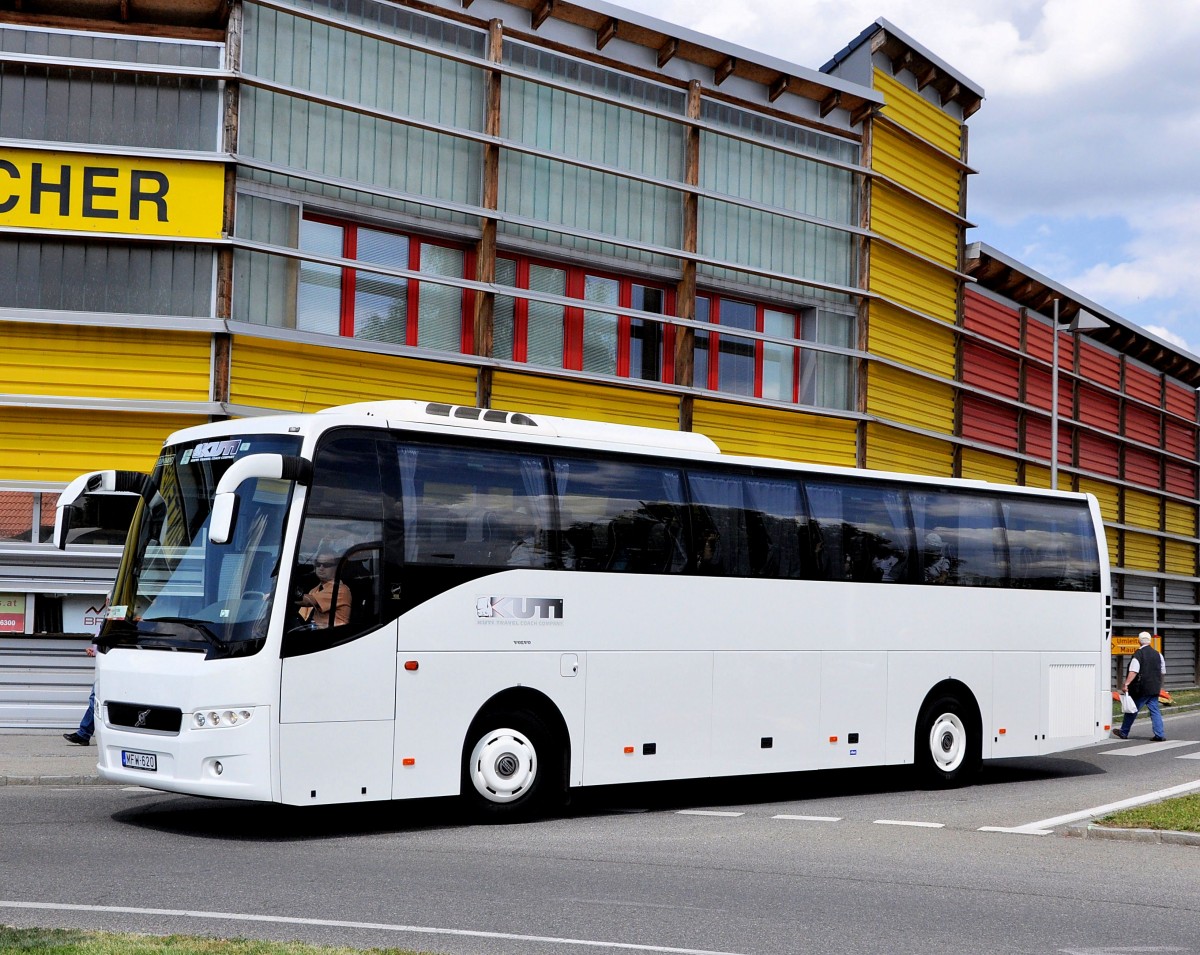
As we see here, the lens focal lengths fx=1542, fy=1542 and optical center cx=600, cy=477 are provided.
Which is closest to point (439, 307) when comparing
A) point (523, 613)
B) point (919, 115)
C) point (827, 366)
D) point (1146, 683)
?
point (827, 366)

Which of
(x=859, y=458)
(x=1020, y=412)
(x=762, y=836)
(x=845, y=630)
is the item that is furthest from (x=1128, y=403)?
(x=762, y=836)

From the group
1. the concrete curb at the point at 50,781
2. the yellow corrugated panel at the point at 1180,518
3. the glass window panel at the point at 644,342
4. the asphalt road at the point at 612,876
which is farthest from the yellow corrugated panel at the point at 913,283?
the concrete curb at the point at 50,781

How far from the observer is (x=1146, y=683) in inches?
Result: 955

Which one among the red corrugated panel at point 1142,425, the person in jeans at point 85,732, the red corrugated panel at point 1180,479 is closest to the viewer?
the person in jeans at point 85,732

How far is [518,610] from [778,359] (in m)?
15.3

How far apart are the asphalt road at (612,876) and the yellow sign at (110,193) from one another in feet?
26.8

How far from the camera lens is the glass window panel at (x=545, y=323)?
23453 mm

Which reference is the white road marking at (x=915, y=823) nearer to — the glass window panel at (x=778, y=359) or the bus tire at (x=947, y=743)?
the bus tire at (x=947, y=743)

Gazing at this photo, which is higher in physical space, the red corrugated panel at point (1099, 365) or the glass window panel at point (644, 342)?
the red corrugated panel at point (1099, 365)

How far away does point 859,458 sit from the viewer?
1105 inches

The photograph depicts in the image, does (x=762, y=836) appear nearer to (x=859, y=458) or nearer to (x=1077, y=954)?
(x=1077, y=954)

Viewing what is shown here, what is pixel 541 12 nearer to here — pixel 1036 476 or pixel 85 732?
pixel 85 732

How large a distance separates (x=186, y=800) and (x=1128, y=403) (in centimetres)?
3519

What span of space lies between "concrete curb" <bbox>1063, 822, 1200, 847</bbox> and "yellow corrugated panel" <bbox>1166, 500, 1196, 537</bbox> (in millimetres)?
34913
